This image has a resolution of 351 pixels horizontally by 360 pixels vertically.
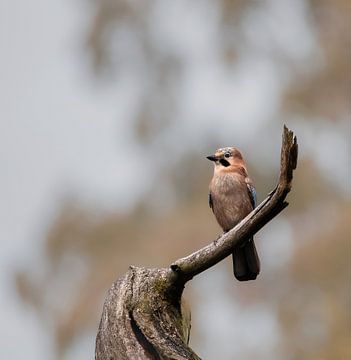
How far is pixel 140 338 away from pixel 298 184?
945 centimetres

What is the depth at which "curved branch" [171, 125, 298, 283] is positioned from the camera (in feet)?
18.4

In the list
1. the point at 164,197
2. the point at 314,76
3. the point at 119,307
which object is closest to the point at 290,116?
the point at 314,76

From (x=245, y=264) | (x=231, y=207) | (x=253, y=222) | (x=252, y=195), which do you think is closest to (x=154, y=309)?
(x=253, y=222)

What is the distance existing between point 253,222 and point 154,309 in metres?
0.79

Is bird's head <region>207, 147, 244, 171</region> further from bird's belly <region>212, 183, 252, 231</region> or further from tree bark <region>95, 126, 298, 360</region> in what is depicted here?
tree bark <region>95, 126, 298, 360</region>

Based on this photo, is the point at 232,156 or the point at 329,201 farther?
the point at 329,201

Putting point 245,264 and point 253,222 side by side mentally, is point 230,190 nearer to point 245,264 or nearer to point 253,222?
point 245,264

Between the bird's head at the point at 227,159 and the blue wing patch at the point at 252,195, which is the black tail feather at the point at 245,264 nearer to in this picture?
the blue wing patch at the point at 252,195

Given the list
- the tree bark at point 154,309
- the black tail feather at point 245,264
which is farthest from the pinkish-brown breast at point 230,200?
the tree bark at point 154,309

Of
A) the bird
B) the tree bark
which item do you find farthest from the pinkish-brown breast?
the tree bark

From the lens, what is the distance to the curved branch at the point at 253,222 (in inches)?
220

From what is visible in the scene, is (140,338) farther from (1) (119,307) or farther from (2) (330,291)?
(2) (330,291)

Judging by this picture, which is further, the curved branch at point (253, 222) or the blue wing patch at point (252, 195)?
the blue wing patch at point (252, 195)

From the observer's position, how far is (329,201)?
15.6 meters
